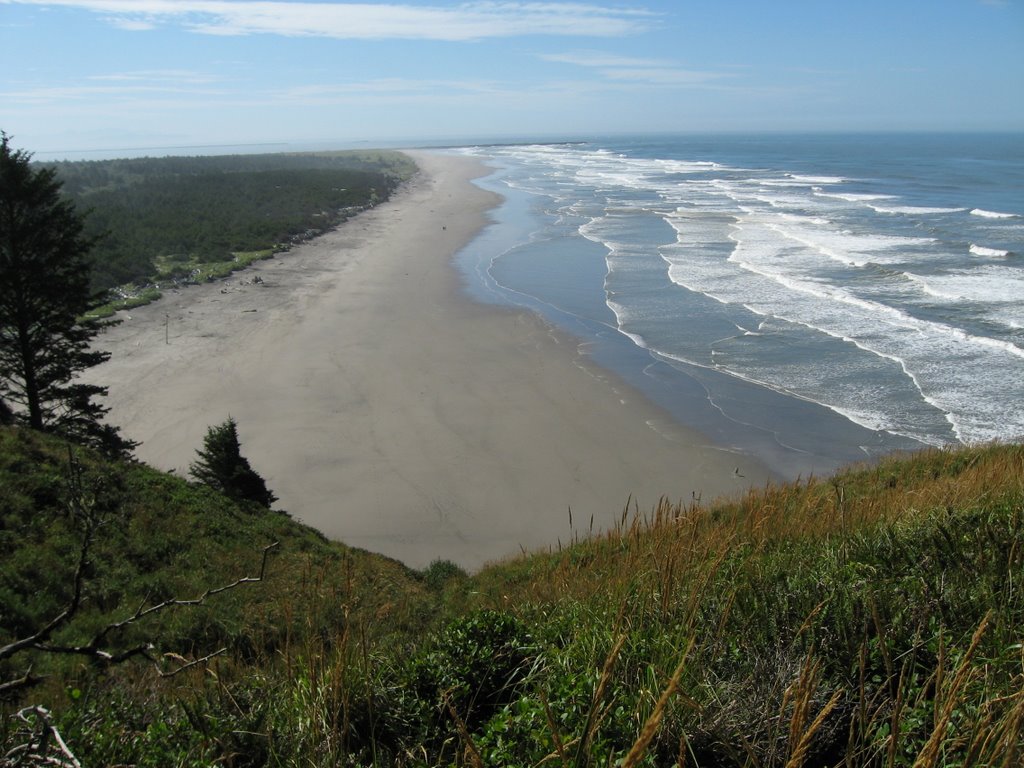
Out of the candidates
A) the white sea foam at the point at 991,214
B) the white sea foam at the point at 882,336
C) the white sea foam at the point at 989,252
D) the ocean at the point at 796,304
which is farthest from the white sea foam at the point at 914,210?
the white sea foam at the point at 882,336

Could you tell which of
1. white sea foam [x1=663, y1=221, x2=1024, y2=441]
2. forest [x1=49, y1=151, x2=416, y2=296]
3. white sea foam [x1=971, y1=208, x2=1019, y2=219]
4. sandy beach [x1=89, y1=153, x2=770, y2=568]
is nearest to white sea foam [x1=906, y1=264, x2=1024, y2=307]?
white sea foam [x1=663, y1=221, x2=1024, y2=441]

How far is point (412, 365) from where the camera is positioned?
22969 mm

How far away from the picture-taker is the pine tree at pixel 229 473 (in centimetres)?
1437

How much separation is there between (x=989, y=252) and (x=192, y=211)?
52163mm

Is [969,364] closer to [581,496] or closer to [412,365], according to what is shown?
[581,496]

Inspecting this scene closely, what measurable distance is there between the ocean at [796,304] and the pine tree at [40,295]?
13430 millimetres

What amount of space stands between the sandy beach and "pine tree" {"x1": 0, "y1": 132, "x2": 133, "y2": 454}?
1.97 metres

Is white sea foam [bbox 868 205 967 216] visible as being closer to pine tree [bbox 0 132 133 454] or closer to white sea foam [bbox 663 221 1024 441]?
white sea foam [bbox 663 221 1024 441]

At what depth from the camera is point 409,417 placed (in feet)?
63.0

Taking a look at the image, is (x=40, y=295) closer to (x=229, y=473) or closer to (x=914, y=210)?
(x=229, y=473)

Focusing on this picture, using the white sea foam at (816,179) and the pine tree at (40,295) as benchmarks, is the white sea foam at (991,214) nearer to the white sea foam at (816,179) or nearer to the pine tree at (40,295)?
the white sea foam at (816,179)

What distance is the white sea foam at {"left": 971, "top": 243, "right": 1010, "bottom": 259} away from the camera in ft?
104

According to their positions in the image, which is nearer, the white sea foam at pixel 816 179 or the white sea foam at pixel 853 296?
the white sea foam at pixel 853 296

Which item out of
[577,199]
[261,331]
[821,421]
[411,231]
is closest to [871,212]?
[577,199]
